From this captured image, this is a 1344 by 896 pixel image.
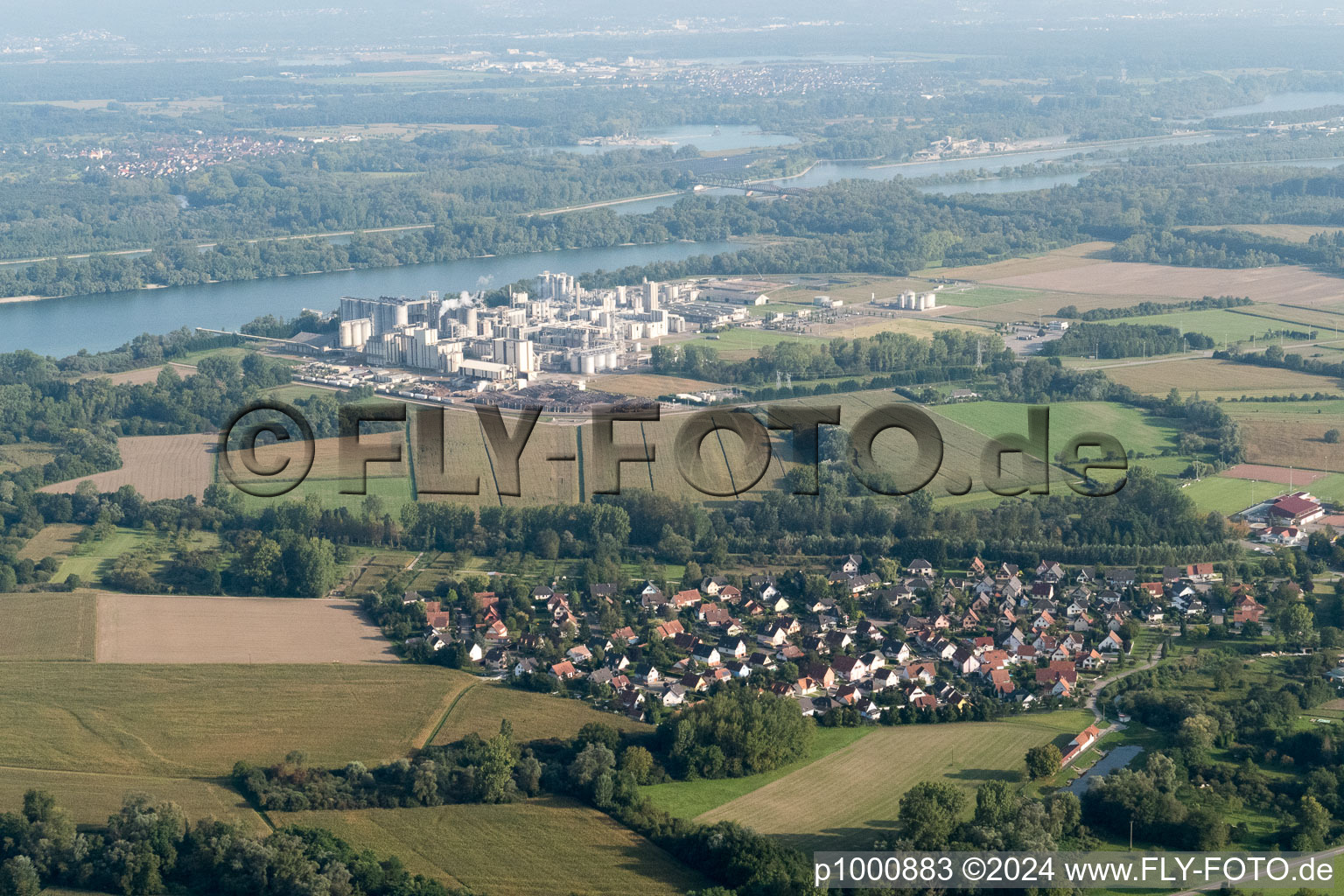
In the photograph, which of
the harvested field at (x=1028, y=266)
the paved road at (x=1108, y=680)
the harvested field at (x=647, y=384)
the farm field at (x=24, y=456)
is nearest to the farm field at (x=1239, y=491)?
the paved road at (x=1108, y=680)

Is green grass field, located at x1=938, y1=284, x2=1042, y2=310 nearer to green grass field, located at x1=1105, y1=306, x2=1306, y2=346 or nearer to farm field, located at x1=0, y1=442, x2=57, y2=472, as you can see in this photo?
green grass field, located at x1=1105, y1=306, x2=1306, y2=346

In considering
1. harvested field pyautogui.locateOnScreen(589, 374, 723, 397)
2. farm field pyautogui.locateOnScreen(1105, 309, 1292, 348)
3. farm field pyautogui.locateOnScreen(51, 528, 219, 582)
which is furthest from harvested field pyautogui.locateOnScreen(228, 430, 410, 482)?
farm field pyautogui.locateOnScreen(1105, 309, 1292, 348)

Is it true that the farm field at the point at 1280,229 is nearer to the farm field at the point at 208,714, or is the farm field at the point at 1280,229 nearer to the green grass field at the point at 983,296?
the green grass field at the point at 983,296

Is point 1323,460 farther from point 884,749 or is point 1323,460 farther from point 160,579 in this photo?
point 160,579

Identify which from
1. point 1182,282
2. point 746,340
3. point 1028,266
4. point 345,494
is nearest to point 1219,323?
point 1182,282

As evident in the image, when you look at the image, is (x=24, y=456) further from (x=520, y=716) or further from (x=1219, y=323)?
(x=1219, y=323)

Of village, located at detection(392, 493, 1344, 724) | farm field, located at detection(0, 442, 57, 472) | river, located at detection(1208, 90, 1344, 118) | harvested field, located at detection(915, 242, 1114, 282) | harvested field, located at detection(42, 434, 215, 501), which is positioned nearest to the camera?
village, located at detection(392, 493, 1344, 724)
